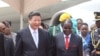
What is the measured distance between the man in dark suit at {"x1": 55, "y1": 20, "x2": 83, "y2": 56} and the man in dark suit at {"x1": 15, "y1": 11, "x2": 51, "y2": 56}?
29 centimetres

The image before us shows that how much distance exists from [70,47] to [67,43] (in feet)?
0.35

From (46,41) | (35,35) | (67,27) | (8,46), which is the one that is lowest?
(8,46)

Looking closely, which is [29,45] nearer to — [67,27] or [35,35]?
[35,35]

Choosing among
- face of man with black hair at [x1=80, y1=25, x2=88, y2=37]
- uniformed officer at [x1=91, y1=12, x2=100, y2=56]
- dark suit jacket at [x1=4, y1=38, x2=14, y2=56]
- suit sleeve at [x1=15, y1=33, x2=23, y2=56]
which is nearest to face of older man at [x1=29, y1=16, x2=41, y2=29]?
suit sleeve at [x1=15, y1=33, x2=23, y2=56]

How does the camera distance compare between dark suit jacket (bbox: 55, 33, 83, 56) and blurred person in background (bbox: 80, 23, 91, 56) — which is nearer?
dark suit jacket (bbox: 55, 33, 83, 56)

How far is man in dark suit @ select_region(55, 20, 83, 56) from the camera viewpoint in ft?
25.9

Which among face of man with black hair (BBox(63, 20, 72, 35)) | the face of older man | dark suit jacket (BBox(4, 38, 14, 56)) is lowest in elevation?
dark suit jacket (BBox(4, 38, 14, 56))

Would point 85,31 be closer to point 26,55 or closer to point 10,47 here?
point 10,47

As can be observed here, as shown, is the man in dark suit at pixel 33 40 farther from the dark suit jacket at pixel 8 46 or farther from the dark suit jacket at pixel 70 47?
the dark suit jacket at pixel 8 46

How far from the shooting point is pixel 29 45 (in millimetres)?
7559

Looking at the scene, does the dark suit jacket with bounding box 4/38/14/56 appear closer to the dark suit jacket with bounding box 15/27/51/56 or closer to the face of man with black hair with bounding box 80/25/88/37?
the dark suit jacket with bounding box 15/27/51/56

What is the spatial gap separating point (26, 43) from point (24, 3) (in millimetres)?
9574

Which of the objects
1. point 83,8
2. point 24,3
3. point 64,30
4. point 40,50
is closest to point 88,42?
point 64,30

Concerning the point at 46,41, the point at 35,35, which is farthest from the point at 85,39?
the point at 35,35
